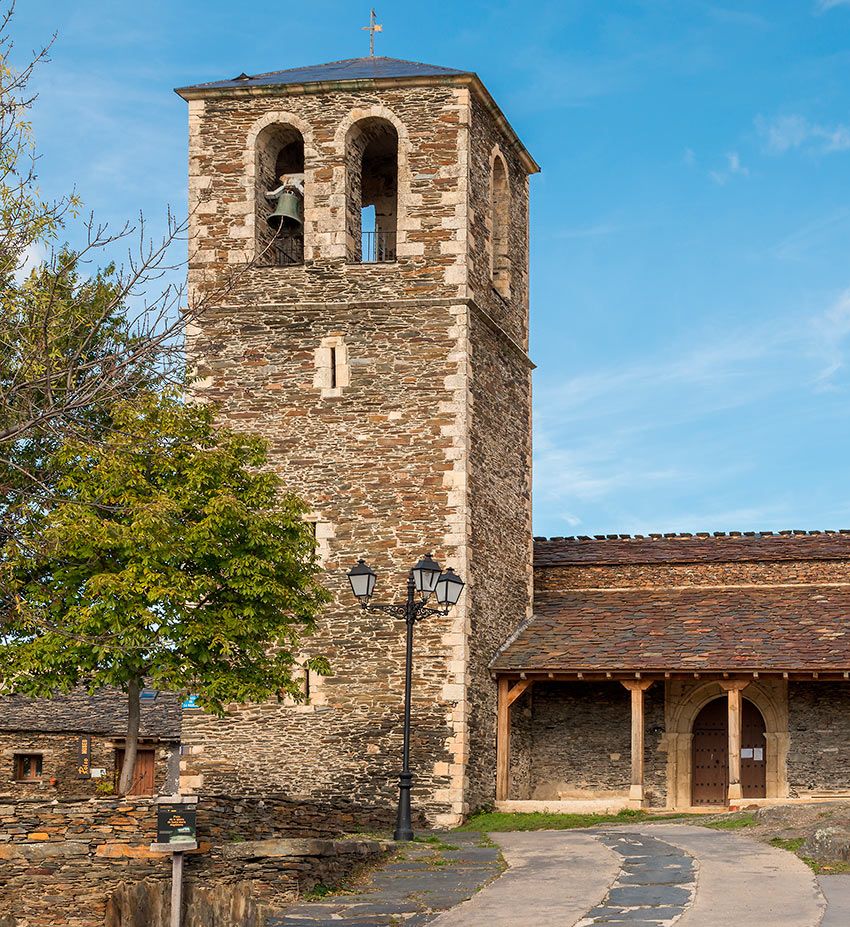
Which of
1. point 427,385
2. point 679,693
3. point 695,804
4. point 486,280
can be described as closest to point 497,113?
point 486,280

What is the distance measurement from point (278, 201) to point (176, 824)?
564 inches

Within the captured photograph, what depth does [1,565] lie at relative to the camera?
1870 cm

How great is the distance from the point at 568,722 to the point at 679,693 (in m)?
1.94

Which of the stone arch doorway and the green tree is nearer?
the green tree

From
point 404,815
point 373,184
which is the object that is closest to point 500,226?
point 373,184

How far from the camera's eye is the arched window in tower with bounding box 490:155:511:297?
28641 millimetres

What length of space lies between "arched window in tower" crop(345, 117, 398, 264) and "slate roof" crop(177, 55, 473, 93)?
0.86 m

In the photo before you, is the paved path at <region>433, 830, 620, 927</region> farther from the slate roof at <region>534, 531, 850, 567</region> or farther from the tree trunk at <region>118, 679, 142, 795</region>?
the slate roof at <region>534, 531, 850, 567</region>

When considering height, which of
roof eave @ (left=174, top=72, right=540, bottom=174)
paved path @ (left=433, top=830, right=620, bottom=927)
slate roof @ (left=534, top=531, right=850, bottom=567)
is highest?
roof eave @ (left=174, top=72, right=540, bottom=174)

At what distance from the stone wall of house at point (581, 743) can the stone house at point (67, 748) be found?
410 inches

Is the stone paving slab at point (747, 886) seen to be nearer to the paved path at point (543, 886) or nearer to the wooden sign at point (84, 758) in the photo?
the paved path at point (543, 886)

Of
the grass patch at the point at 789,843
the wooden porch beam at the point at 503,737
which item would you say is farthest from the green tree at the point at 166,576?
the grass patch at the point at 789,843

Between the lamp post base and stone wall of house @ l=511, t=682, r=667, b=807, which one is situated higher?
stone wall of house @ l=511, t=682, r=667, b=807

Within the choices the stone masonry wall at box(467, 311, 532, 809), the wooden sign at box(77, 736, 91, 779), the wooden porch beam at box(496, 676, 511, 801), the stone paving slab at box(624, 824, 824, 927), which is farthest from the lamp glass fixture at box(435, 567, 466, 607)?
the wooden sign at box(77, 736, 91, 779)
